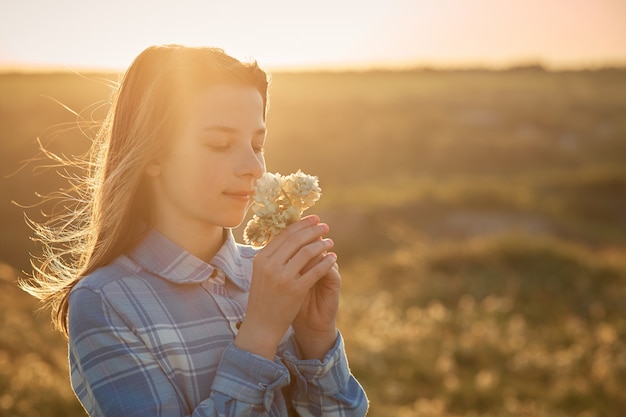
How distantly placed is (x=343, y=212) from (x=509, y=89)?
41.5 meters

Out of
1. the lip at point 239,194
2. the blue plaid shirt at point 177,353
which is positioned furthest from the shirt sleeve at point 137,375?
the lip at point 239,194

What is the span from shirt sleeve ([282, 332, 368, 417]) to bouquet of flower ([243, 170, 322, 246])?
0.41m

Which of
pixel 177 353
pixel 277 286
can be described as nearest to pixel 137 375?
pixel 177 353

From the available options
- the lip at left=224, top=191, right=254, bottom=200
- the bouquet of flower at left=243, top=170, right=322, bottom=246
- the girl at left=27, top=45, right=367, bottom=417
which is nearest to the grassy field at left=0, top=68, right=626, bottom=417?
the girl at left=27, top=45, right=367, bottom=417

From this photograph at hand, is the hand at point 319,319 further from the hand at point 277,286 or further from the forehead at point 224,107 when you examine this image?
the forehead at point 224,107

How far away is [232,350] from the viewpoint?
6.00 feet

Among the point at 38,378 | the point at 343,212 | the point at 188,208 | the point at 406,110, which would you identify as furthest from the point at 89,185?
the point at 406,110

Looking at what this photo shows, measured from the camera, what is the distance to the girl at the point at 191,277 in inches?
71.5

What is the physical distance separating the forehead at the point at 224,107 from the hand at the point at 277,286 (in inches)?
15.3

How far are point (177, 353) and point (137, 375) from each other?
5.3 inches

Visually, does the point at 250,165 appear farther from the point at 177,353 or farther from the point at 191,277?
the point at 177,353

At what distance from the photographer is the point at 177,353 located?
189 centimetres

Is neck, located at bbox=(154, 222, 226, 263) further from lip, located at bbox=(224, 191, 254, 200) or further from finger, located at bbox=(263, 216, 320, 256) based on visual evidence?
finger, located at bbox=(263, 216, 320, 256)

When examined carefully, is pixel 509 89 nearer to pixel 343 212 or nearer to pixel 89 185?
pixel 343 212
